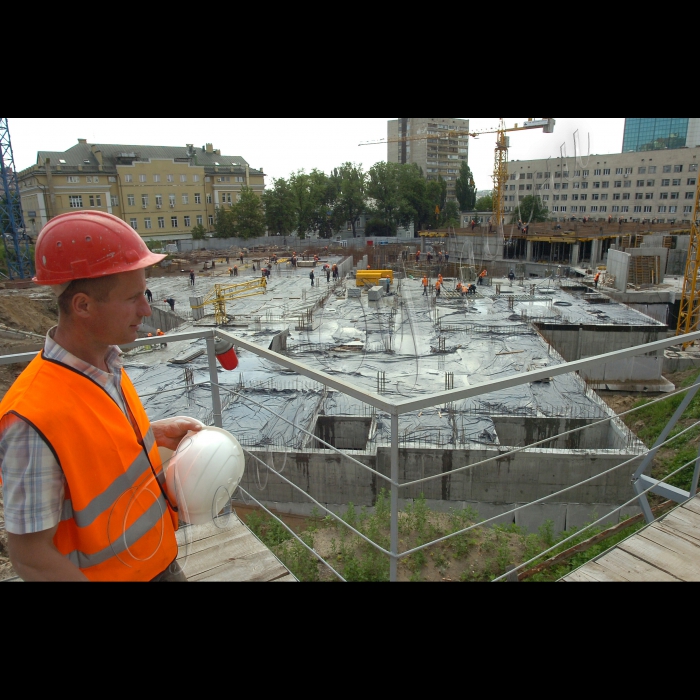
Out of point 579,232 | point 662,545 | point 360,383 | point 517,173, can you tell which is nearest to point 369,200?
point 517,173

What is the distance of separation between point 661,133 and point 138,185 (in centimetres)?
12972

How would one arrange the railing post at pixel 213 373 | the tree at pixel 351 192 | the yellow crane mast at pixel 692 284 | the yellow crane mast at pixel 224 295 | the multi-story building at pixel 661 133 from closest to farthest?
the railing post at pixel 213 373
the yellow crane mast at pixel 224 295
the yellow crane mast at pixel 692 284
the tree at pixel 351 192
the multi-story building at pixel 661 133

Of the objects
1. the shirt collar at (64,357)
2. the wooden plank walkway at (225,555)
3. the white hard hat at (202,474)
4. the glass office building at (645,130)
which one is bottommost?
the wooden plank walkway at (225,555)

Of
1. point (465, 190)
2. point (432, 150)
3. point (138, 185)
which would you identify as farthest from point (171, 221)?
point (432, 150)

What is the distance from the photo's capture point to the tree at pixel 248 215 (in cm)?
5131

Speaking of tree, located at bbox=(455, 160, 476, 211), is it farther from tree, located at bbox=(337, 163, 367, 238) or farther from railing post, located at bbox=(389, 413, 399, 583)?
railing post, located at bbox=(389, 413, 399, 583)

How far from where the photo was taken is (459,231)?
151ft

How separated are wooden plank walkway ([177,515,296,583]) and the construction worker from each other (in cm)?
98

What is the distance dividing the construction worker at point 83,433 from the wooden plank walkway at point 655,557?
2138mm

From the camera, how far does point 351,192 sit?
61.8 m

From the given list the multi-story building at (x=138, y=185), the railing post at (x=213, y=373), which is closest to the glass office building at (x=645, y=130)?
the multi-story building at (x=138, y=185)

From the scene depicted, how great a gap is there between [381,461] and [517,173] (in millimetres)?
66653

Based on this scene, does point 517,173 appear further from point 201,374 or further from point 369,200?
point 201,374

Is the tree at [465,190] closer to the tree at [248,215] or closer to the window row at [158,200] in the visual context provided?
the tree at [248,215]
